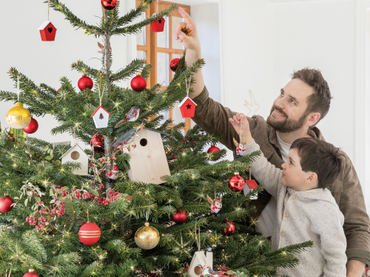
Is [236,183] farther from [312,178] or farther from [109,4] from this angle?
[109,4]

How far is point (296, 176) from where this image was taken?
128 centimetres

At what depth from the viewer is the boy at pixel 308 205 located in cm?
118

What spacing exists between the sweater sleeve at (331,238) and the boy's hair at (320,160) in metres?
0.12

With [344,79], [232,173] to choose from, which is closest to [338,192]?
[232,173]

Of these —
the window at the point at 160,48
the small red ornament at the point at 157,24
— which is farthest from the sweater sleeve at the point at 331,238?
the window at the point at 160,48

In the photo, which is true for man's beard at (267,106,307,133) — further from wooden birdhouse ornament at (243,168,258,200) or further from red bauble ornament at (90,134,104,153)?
red bauble ornament at (90,134,104,153)

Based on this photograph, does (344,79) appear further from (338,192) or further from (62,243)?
(62,243)

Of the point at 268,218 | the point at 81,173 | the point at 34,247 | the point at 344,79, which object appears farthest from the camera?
the point at 344,79

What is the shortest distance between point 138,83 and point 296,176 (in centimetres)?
65

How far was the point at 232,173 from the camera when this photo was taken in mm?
1125

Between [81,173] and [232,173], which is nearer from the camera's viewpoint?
[81,173]

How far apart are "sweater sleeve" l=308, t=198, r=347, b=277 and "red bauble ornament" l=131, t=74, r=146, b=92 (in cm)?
69

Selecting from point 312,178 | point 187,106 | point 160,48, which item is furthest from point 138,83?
point 160,48

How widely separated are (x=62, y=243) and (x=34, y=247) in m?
0.06
